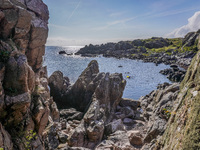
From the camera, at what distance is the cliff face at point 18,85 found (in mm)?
11102

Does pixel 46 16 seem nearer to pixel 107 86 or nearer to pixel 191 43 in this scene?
pixel 107 86

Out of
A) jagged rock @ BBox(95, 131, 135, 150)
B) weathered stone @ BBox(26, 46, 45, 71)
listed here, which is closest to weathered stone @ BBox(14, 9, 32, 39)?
weathered stone @ BBox(26, 46, 45, 71)

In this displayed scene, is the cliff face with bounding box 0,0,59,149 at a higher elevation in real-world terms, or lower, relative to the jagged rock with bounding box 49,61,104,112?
higher

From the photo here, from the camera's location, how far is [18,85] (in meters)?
12.0

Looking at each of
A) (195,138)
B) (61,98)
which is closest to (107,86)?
(61,98)

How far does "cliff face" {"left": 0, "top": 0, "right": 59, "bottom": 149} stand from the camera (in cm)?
1110

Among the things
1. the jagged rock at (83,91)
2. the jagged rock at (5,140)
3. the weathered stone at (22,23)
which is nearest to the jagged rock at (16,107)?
the jagged rock at (5,140)

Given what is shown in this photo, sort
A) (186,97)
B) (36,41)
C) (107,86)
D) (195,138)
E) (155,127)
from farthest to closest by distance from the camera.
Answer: (107,86), (155,127), (36,41), (186,97), (195,138)

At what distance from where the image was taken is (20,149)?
1102 cm

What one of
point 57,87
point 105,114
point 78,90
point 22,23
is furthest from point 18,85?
point 57,87

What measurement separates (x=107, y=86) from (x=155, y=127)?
15.4m

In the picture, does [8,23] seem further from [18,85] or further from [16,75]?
[18,85]

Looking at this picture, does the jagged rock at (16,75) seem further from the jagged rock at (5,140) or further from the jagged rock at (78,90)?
the jagged rock at (78,90)

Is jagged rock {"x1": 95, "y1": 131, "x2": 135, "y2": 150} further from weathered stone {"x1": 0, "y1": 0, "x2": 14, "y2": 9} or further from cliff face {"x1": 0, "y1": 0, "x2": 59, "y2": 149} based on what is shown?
weathered stone {"x1": 0, "y1": 0, "x2": 14, "y2": 9}
